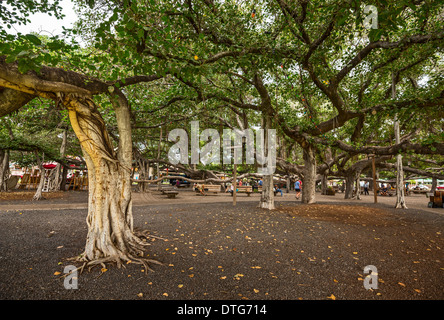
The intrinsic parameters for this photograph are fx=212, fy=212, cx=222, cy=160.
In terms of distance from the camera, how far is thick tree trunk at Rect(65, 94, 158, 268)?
3.56 m

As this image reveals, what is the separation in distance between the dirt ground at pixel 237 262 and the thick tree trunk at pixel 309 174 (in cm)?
578

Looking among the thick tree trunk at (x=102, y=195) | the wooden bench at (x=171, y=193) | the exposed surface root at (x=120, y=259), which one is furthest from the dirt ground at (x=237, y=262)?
the wooden bench at (x=171, y=193)

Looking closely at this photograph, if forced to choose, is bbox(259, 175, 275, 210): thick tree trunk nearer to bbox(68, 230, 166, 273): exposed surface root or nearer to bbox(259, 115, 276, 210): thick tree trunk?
bbox(259, 115, 276, 210): thick tree trunk

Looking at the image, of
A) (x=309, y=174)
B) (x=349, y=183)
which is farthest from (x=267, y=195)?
(x=349, y=183)

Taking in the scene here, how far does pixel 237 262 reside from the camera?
12.1 feet

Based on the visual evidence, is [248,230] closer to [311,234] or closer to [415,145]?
[311,234]

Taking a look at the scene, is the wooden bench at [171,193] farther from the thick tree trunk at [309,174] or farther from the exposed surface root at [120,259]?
the exposed surface root at [120,259]

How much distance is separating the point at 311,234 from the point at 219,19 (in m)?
6.32

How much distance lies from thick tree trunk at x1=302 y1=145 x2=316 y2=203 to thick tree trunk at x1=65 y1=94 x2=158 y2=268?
33.3ft

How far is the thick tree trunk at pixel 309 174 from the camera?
11805 millimetres

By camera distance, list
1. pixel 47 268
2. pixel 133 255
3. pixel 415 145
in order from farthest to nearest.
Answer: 1. pixel 415 145
2. pixel 133 255
3. pixel 47 268
